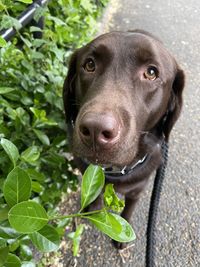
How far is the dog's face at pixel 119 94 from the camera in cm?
142

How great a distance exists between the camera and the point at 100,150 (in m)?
1.45

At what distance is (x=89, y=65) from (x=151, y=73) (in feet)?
1.15

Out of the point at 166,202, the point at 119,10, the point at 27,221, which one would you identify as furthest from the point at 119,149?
the point at 119,10

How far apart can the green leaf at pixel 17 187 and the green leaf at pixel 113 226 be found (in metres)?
0.19

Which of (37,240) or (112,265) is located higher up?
(37,240)

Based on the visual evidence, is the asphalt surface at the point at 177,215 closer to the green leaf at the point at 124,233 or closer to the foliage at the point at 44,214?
the foliage at the point at 44,214

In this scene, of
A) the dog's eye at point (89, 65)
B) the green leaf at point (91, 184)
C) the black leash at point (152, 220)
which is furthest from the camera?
the black leash at point (152, 220)

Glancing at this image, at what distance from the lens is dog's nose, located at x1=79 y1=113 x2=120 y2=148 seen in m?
1.32

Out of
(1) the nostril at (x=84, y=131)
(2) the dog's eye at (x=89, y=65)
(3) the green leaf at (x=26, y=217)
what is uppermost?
(3) the green leaf at (x=26, y=217)

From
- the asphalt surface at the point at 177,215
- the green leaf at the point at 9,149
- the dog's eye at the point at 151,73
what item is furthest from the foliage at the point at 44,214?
the asphalt surface at the point at 177,215

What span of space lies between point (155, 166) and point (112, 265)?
2.43 ft

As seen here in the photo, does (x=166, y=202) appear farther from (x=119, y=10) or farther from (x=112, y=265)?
(x=119, y=10)

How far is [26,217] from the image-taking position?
2.77ft

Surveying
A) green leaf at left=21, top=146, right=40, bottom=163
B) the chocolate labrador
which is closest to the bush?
green leaf at left=21, top=146, right=40, bottom=163
